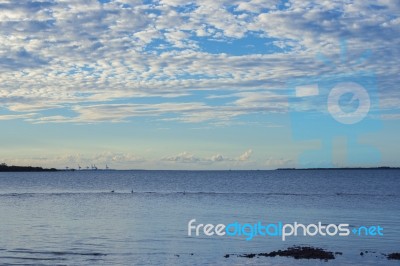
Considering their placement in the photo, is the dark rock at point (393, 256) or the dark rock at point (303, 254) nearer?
the dark rock at point (393, 256)

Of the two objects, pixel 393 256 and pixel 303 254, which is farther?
pixel 303 254

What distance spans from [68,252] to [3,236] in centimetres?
920

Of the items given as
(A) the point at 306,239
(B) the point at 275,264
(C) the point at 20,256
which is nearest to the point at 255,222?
(A) the point at 306,239

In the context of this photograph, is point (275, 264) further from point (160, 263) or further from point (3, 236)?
point (3, 236)

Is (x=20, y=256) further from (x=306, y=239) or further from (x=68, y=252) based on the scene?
(x=306, y=239)

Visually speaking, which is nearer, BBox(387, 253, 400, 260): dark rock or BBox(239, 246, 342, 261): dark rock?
BBox(387, 253, 400, 260): dark rock

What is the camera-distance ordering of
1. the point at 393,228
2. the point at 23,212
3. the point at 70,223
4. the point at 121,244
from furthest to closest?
the point at 23,212, the point at 70,223, the point at 393,228, the point at 121,244

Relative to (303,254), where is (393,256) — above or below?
above

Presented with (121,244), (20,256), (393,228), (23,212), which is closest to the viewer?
(20,256)

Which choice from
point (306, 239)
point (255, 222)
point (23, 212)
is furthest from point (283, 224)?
point (23, 212)

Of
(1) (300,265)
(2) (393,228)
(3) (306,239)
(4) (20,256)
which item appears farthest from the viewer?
(2) (393,228)

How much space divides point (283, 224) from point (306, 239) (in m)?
8.67

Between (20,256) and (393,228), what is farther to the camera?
(393,228)

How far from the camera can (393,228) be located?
144ft
